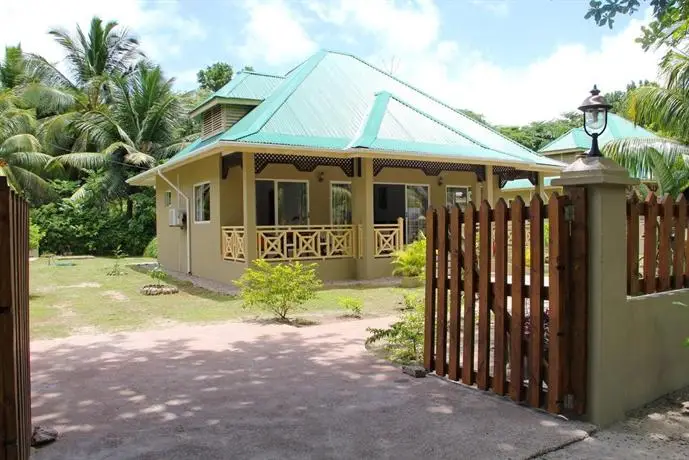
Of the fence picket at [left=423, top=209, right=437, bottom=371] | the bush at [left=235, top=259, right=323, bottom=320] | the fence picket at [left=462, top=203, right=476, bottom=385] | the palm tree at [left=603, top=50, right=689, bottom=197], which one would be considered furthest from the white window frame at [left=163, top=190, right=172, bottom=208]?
the fence picket at [left=462, top=203, right=476, bottom=385]

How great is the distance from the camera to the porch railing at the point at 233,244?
13.0 metres

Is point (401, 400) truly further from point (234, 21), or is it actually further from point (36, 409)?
point (234, 21)

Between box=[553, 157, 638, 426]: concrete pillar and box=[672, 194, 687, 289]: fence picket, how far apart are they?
1.26m

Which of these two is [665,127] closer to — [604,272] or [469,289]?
[469,289]

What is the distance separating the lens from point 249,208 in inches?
494

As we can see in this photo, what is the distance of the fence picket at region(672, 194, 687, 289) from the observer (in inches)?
196

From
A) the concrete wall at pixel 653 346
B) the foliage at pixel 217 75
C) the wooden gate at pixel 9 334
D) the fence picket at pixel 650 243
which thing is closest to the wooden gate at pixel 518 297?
the concrete wall at pixel 653 346

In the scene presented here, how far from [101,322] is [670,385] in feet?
24.9

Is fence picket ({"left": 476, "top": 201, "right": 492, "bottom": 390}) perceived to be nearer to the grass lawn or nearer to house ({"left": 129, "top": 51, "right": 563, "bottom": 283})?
the grass lawn

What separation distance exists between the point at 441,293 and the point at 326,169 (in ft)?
33.1

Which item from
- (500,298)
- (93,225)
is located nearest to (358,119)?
(500,298)

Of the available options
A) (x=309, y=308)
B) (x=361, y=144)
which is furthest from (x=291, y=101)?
(x=309, y=308)

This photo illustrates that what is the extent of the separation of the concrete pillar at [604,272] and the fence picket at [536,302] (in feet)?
1.07

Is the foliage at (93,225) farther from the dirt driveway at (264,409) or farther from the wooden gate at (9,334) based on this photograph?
the wooden gate at (9,334)
